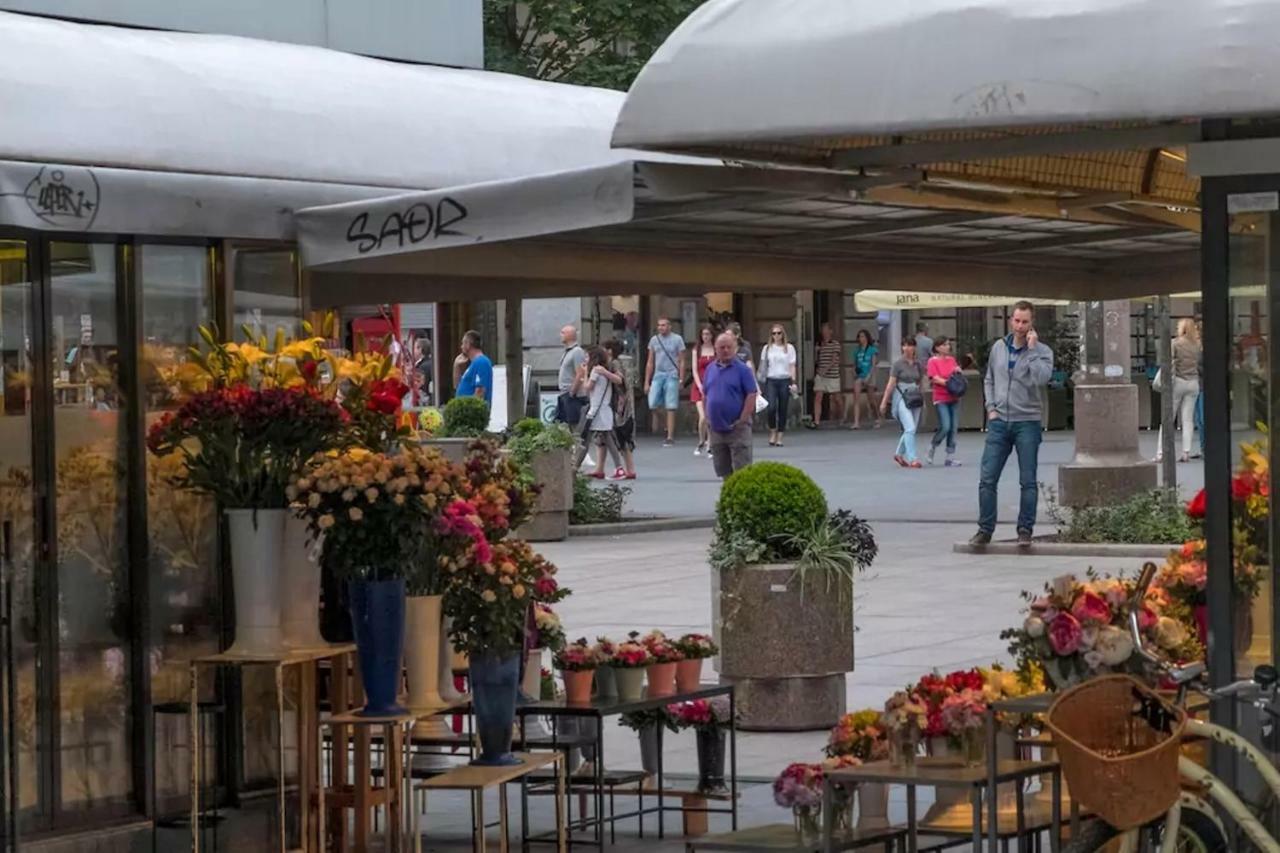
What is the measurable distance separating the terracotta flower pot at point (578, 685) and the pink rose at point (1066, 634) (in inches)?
76.7

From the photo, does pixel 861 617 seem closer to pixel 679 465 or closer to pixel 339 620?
pixel 339 620

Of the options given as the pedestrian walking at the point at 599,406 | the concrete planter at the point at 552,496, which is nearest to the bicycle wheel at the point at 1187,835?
the concrete planter at the point at 552,496

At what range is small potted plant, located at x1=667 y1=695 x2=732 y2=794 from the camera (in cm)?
827

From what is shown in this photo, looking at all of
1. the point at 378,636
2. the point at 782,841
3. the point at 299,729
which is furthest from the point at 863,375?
the point at 782,841

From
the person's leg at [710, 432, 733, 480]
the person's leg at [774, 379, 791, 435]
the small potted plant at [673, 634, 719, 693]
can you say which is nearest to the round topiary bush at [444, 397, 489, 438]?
the person's leg at [710, 432, 733, 480]

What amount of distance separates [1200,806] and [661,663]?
9.38ft

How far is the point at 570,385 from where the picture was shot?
27.0 meters

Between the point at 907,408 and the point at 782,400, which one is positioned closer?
the point at 907,408

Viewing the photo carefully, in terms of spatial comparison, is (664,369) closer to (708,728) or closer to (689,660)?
(708,728)

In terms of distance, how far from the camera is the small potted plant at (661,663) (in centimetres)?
788

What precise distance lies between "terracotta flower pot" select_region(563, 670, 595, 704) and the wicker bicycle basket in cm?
265

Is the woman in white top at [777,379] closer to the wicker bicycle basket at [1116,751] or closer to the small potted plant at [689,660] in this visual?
the small potted plant at [689,660]

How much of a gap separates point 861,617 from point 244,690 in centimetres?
683

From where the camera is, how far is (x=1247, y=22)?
17.3 feet
